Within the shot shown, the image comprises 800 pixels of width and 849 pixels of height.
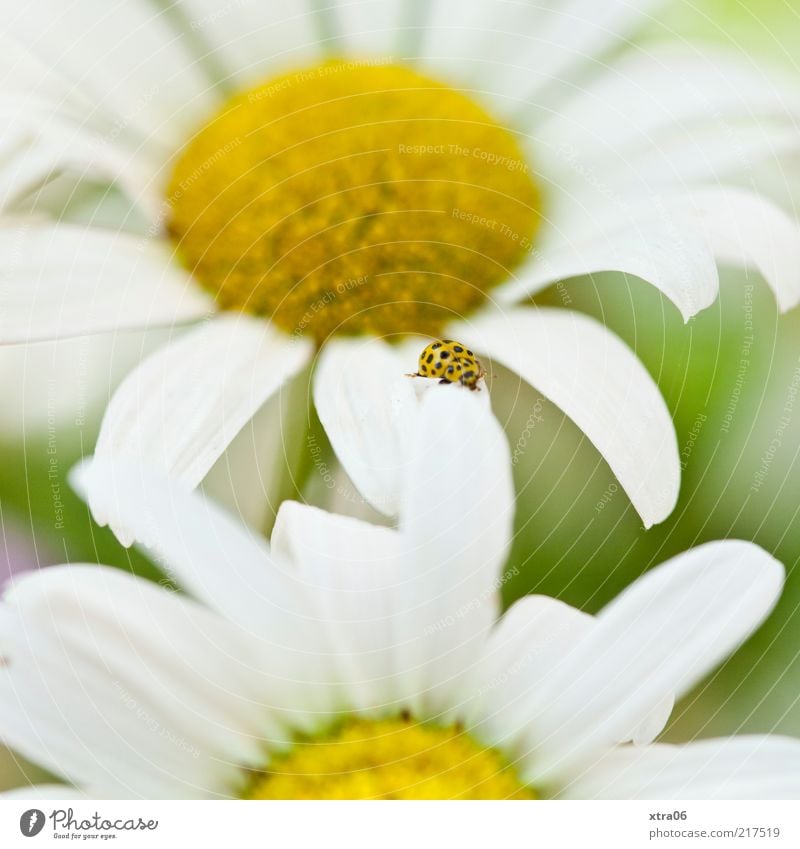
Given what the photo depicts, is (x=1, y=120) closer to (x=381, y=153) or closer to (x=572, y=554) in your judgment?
(x=381, y=153)

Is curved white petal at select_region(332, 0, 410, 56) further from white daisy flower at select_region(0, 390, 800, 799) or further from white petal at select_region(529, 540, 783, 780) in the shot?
white petal at select_region(529, 540, 783, 780)

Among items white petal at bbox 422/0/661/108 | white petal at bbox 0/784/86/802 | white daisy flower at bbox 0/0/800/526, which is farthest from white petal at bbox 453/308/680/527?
white petal at bbox 0/784/86/802

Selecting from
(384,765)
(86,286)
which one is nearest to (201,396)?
(86,286)

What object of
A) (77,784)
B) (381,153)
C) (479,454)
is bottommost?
(77,784)

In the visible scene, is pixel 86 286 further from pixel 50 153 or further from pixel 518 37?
pixel 518 37

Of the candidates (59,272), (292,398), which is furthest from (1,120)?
(292,398)

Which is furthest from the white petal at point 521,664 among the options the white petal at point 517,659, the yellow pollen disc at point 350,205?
the yellow pollen disc at point 350,205
